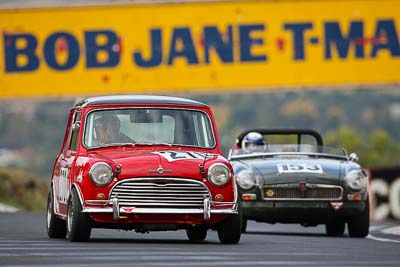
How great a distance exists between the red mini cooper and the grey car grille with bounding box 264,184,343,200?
2.98 m

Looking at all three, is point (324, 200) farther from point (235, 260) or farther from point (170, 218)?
point (235, 260)

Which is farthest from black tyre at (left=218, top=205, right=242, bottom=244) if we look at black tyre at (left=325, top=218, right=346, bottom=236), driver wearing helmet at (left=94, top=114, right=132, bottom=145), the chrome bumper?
black tyre at (left=325, top=218, right=346, bottom=236)

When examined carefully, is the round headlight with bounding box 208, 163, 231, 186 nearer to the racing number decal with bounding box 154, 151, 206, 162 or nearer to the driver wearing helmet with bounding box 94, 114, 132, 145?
the racing number decal with bounding box 154, 151, 206, 162

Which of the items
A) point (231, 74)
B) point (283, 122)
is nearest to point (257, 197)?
point (231, 74)

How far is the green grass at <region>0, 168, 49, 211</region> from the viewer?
132 ft

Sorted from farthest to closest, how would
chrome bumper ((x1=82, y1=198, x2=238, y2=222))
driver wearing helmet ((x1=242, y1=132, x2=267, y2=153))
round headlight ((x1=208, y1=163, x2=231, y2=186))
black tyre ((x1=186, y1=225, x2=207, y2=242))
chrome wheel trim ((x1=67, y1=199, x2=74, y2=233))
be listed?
driver wearing helmet ((x1=242, y1=132, x2=267, y2=153)) → black tyre ((x1=186, y1=225, x2=207, y2=242)) → chrome wheel trim ((x1=67, y1=199, x2=74, y2=233)) → round headlight ((x1=208, y1=163, x2=231, y2=186)) → chrome bumper ((x1=82, y1=198, x2=238, y2=222))

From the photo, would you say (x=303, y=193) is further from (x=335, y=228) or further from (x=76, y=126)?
(x=76, y=126)

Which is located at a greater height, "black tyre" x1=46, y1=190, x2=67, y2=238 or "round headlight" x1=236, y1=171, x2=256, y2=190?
"round headlight" x1=236, y1=171, x2=256, y2=190

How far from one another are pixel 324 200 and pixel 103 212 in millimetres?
5012

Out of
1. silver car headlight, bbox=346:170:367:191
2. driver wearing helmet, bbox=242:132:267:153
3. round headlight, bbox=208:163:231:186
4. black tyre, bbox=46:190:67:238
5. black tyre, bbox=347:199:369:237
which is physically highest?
driver wearing helmet, bbox=242:132:267:153

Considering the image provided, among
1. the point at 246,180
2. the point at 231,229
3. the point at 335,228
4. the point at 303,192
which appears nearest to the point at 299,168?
the point at 303,192

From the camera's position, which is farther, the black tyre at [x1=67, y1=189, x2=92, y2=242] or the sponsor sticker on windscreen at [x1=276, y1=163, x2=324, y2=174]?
the sponsor sticker on windscreen at [x1=276, y1=163, x2=324, y2=174]

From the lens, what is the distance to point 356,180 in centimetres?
1986

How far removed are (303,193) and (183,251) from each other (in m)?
5.98
